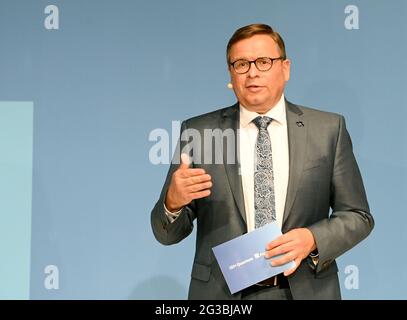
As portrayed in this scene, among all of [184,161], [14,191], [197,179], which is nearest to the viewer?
[197,179]

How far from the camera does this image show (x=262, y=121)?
5.74 feet

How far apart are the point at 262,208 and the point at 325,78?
1.02 m

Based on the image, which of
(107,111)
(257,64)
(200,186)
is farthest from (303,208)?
(107,111)

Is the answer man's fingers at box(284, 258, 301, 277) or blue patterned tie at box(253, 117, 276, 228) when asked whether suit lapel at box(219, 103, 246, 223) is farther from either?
man's fingers at box(284, 258, 301, 277)

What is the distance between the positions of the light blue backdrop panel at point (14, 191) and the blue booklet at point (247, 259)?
4.05 ft

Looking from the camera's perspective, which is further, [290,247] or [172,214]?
[172,214]

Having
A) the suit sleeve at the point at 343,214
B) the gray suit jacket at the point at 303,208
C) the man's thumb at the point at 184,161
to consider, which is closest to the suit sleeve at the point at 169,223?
the gray suit jacket at the point at 303,208

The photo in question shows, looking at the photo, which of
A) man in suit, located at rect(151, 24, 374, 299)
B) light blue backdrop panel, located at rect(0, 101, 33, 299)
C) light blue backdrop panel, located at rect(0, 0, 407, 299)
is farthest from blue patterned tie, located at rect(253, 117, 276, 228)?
light blue backdrop panel, located at rect(0, 101, 33, 299)

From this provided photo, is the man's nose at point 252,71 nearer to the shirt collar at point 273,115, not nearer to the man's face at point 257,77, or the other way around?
the man's face at point 257,77

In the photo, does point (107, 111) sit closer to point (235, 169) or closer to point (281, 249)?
point (235, 169)

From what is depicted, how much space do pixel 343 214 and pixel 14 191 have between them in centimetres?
146

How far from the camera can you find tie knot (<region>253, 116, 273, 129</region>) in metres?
1.74
